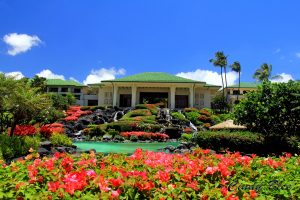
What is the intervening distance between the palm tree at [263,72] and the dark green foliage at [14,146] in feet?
176

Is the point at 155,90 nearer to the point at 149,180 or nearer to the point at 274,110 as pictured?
the point at 274,110

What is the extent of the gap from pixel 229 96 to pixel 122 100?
23.9 m

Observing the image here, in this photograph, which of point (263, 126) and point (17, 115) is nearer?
point (17, 115)

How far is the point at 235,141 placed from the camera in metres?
16.4

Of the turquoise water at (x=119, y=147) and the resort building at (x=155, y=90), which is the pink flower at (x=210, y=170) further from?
the resort building at (x=155, y=90)

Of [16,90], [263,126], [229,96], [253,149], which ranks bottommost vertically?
[253,149]

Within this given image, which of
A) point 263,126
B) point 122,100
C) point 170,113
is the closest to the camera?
point 263,126

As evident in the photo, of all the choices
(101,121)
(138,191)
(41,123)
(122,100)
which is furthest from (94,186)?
(122,100)

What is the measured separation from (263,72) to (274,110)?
4772 centimetres

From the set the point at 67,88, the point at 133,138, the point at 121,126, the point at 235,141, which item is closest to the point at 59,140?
the point at 133,138

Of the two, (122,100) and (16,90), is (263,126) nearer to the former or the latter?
(16,90)

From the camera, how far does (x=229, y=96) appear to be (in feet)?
214

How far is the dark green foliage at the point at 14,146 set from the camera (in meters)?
→ 12.5

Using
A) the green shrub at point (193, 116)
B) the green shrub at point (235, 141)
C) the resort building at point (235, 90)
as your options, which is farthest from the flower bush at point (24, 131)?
the resort building at point (235, 90)
